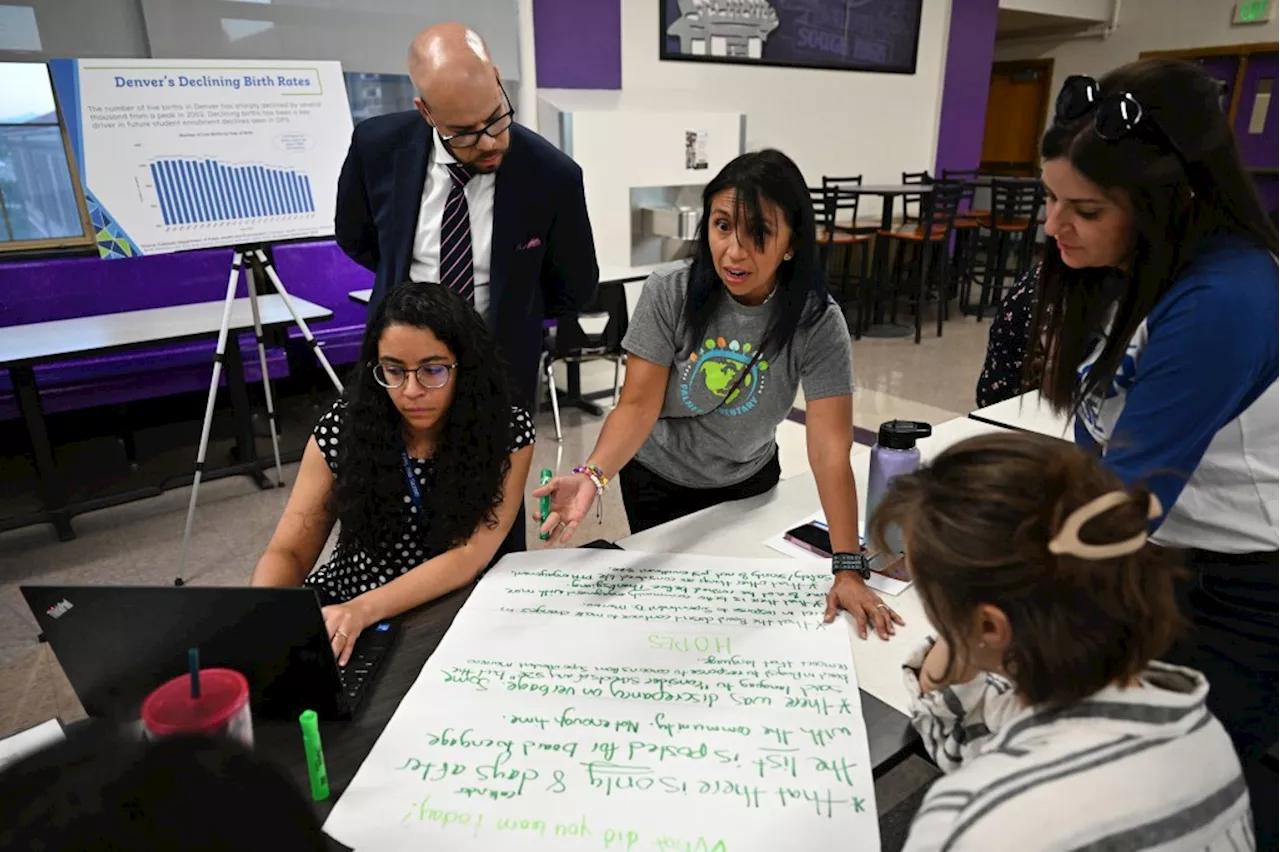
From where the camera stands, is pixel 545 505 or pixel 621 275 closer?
pixel 545 505

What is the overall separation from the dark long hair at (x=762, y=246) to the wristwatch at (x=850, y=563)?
0.40m

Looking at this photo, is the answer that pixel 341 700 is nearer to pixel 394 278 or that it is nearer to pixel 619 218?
pixel 394 278

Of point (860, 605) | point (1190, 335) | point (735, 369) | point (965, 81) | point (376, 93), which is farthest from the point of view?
point (965, 81)

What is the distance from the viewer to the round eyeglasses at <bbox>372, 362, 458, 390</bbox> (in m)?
1.31

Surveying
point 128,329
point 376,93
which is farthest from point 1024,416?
point 376,93

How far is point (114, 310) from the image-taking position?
156 inches

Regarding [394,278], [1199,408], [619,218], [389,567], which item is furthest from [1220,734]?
[619,218]

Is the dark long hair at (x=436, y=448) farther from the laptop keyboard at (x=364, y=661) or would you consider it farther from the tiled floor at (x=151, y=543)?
the tiled floor at (x=151, y=543)

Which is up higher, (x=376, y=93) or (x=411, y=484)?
(x=376, y=93)

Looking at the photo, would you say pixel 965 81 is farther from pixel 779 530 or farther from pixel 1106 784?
pixel 1106 784

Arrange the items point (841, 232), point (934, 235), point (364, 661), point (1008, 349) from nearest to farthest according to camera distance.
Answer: point (364, 661) < point (1008, 349) < point (934, 235) < point (841, 232)

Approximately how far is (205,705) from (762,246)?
3.28ft

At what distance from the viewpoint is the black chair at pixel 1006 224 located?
627 centimetres

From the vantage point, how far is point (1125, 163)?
865 mm
